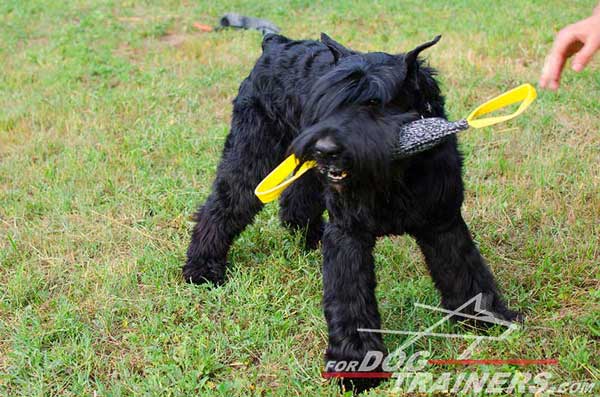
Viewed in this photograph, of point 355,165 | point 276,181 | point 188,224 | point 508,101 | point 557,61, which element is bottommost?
point 188,224

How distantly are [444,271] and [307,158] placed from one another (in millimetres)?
1168

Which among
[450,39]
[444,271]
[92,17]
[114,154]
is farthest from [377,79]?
[92,17]

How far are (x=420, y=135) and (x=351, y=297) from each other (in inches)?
36.9

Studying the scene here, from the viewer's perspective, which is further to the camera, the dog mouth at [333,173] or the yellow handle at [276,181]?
the yellow handle at [276,181]

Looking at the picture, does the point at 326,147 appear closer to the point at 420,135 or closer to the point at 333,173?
the point at 333,173

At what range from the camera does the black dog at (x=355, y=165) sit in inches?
117

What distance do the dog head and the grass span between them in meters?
1.20

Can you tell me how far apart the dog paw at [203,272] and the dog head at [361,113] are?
1.66 meters

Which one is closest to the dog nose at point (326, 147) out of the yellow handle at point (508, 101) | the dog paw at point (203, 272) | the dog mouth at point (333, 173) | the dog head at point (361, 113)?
the dog head at point (361, 113)

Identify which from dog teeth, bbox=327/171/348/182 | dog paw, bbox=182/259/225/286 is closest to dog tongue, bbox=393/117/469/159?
dog teeth, bbox=327/171/348/182

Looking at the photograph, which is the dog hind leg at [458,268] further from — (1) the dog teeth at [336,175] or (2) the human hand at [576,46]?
(2) the human hand at [576,46]

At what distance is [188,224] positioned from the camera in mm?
5184

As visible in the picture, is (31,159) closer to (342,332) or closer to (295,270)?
(295,270)

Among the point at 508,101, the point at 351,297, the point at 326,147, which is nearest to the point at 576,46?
the point at 508,101
